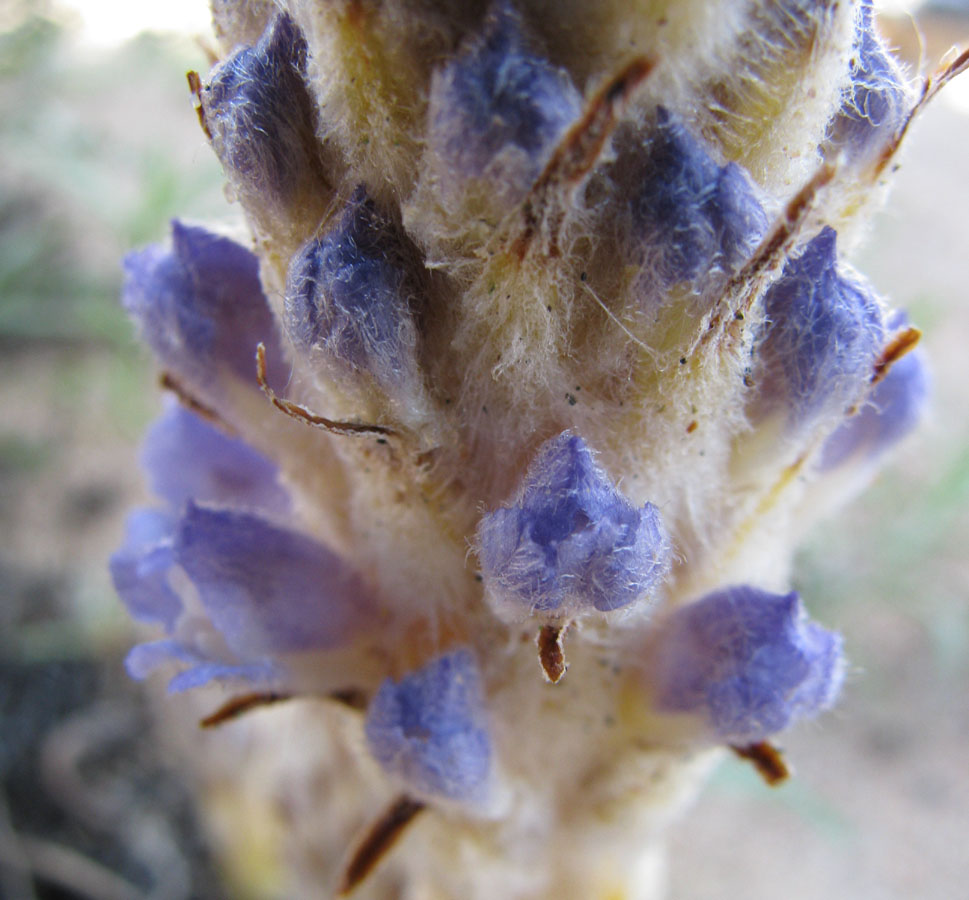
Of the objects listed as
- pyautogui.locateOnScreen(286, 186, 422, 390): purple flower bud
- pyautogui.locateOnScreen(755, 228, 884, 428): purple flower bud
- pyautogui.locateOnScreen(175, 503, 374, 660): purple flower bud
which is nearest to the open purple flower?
pyautogui.locateOnScreen(175, 503, 374, 660): purple flower bud

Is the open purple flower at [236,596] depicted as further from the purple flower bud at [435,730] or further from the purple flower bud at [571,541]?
the purple flower bud at [571,541]

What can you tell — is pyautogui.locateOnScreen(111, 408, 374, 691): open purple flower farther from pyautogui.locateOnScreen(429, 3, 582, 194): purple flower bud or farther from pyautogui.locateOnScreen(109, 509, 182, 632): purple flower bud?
pyautogui.locateOnScreen(429, 3, 582, 194): purple flower bud

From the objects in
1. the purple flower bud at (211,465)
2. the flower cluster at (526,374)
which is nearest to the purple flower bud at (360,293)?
the flower cluster at (526,374)

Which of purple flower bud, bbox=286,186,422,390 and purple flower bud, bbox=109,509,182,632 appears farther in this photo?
purple flower bud, bbox=109,509,182,632

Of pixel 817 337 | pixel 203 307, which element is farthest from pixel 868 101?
pixel 203 307

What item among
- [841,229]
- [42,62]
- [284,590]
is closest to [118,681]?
[284,590]

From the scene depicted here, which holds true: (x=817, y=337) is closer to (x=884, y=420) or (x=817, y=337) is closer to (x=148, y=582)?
(x=884, y=420)
